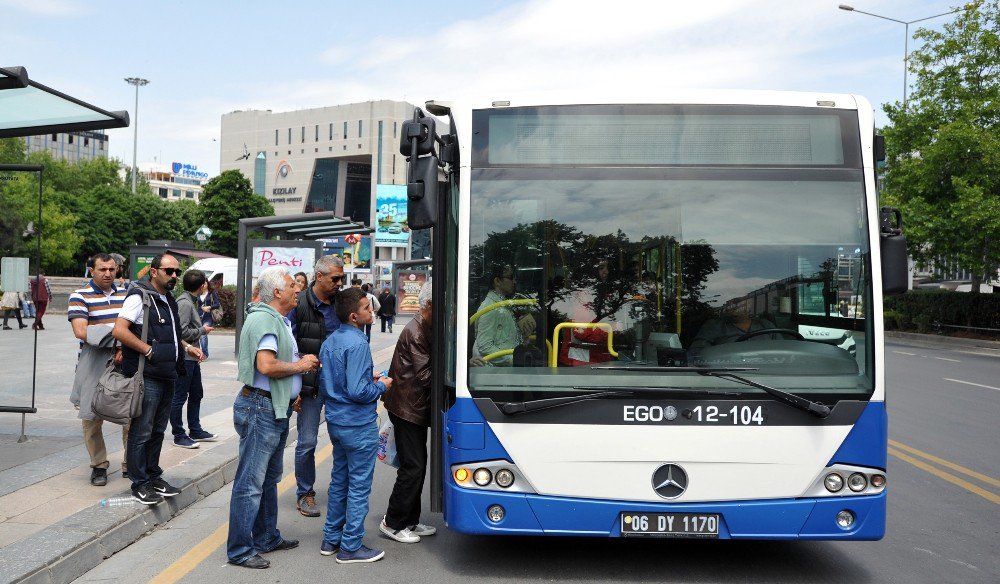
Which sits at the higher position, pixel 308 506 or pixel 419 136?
pixel 419 136

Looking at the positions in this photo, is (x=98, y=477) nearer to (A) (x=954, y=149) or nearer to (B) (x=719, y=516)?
(B) (x=719, y=516)

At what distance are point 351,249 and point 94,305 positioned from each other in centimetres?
7825

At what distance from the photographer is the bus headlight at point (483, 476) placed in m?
5.13

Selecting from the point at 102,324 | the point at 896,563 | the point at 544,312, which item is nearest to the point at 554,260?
the point at 544,312

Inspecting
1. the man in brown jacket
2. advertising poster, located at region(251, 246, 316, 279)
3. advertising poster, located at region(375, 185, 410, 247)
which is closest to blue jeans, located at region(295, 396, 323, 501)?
the man in brown jacket

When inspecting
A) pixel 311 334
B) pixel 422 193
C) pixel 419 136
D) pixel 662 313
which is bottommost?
pixel 311 334

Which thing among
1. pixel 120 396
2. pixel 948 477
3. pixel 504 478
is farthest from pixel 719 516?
Answer: pixel 948 477

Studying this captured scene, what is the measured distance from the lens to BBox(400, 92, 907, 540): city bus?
5.04 meters

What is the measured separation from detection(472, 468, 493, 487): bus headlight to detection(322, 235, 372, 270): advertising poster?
26.5m

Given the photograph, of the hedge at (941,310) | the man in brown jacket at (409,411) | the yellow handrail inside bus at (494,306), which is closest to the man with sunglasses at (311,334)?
the man in brown jacket at (409,411)

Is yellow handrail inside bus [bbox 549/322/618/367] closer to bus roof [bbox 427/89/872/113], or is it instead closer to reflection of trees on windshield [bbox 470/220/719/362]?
reflection of trees on windshield [bbox 470/220/719/362]

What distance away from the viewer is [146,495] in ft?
21.5

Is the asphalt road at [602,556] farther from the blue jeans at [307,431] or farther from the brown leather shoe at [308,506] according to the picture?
the blue jeans at [307,431]

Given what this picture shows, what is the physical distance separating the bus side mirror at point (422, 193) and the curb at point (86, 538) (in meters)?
2.59
